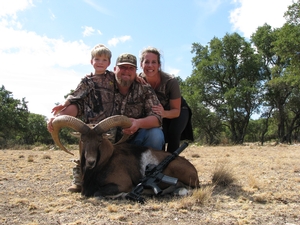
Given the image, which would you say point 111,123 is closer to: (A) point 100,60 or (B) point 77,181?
(B) point 77,181

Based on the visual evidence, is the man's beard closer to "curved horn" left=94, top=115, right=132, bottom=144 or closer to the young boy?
the young boy

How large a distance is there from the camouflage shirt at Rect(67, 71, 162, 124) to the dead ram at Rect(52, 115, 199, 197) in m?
0.85

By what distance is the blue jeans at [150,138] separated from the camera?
6.30 meters

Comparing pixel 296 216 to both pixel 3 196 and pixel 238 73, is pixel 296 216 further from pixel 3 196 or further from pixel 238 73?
pixel 238 73

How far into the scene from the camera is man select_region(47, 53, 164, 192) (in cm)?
632

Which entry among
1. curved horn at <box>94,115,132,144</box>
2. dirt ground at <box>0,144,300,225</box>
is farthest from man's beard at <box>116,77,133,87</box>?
dirt ground at <box>0,144,300,225</box>

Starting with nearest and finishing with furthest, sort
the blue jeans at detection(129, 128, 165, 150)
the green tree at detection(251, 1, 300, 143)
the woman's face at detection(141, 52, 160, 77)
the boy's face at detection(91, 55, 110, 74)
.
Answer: the blue jeans at detection(129, 128, 165, 150), the boy's face at detection(91, 55, 110, 74), the woman's face at detection(141, 52, 160, 77), the green tree at detection(251, 1, 300, 143)

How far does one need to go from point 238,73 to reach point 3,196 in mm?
35812

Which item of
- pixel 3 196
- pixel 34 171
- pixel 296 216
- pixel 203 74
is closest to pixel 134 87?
pixel 3 196

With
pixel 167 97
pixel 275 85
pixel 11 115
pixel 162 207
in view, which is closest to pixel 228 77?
pixel 275 85

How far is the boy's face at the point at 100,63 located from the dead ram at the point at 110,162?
1.44 metres

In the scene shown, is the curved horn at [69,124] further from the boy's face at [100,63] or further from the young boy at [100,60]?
the boy's face at [100,63]

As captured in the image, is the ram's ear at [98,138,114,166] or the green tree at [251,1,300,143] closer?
the ram's ear at [98,138,114,166]

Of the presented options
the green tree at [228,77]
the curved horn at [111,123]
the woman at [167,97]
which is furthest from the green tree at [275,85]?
the curved horn at [111,123]
